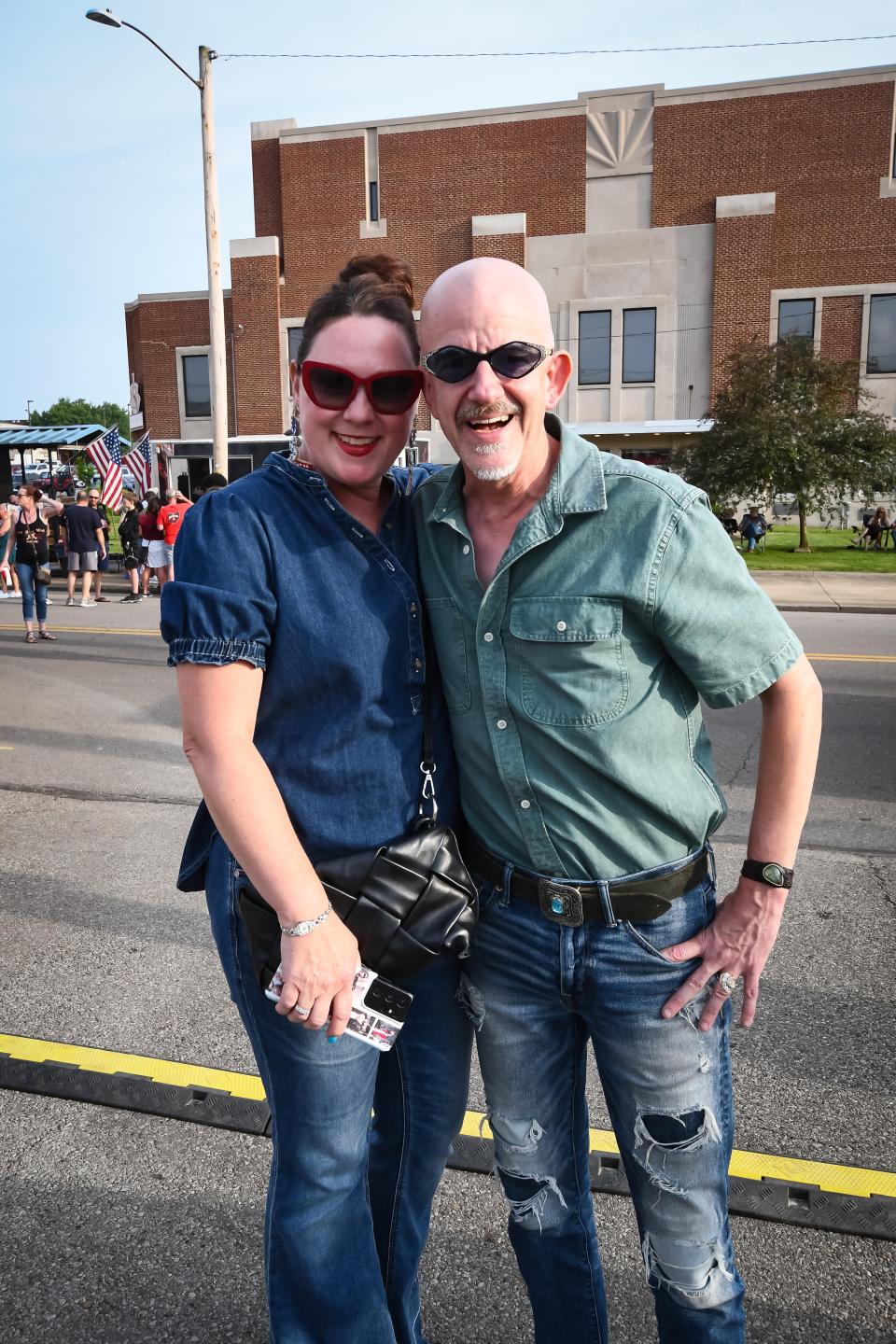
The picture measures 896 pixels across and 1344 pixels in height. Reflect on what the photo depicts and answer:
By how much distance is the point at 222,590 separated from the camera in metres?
1.50

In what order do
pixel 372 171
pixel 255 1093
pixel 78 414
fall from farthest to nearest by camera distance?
pixel 78 414
pixel 372 171
pixel 255 1093

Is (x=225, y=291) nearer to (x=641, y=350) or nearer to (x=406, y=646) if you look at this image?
(x=641, y=350)

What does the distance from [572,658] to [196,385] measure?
4109cm

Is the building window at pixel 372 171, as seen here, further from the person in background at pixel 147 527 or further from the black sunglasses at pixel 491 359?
the black sunglasses at pixel 491 359

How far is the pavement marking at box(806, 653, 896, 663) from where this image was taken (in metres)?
10.2

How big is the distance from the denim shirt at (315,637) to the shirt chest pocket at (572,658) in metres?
0.19

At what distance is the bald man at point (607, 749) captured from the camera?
1585 millimetres

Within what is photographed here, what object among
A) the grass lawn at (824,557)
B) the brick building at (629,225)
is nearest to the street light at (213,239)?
the grass lawn at (824,557)

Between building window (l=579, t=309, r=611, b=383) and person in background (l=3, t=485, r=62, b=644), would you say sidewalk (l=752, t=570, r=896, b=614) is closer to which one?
person in background (l=3, t=485, r=62, b=644)

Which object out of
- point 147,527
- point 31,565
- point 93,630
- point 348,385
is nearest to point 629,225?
point 147,527

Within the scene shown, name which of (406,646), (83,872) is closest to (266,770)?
(406,646)

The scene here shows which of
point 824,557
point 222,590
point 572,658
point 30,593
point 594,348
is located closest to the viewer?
point 222,590

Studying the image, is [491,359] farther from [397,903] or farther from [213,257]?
[213,257]

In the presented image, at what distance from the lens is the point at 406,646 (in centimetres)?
166
